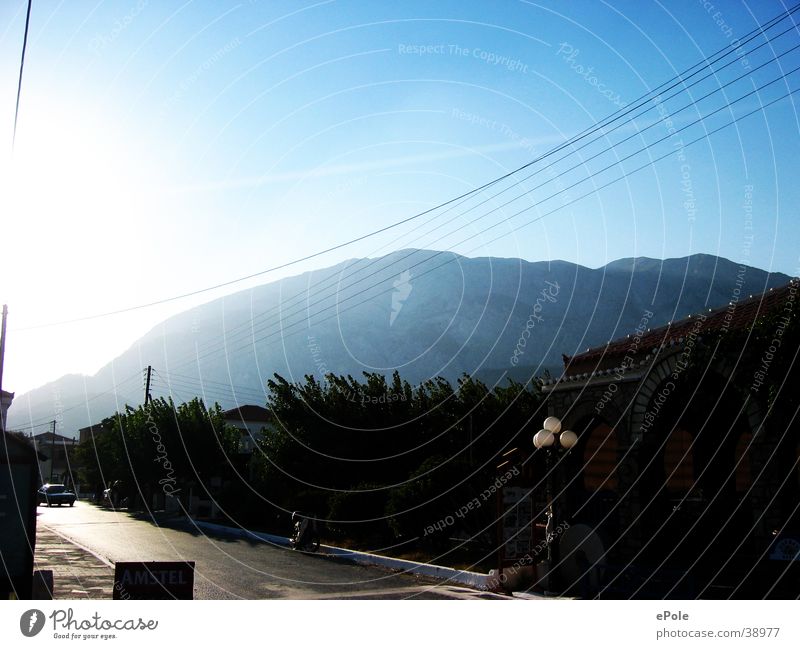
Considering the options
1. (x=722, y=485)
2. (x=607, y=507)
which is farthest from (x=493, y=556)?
(x=722, y=485)

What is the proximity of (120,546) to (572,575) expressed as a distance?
15.3m

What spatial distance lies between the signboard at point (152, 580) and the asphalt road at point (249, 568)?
21.3 ft

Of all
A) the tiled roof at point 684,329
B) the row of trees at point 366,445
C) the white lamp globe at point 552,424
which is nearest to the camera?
the white lamp globe at point 552,424

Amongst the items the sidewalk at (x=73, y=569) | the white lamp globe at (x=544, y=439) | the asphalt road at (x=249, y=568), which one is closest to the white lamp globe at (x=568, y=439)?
the white lamp globe at (x=544, y=439)

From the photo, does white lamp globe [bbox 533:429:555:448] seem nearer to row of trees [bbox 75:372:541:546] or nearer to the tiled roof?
the tiled roof

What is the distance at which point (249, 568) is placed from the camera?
19.5 metres

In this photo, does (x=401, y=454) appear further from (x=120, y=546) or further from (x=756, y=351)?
(x=756, y=351)

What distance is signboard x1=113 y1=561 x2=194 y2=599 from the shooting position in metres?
7.84

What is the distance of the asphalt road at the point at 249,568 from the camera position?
1552 cm

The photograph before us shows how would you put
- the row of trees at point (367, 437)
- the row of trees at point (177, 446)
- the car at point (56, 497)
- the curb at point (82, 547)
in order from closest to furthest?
the curb at point (82, 547), the row of trees at point (367, 437), the row of trees at point (177, 446), the car at point (56, 497)

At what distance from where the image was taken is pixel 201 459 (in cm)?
4588

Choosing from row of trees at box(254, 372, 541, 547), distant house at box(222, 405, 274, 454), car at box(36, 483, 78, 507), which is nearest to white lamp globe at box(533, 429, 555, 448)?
row of trees at box(254, 372, 541, 547)
